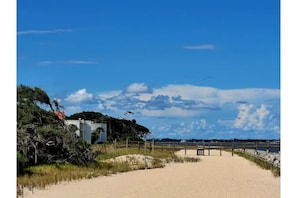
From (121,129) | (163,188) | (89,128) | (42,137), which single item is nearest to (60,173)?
(42,137)

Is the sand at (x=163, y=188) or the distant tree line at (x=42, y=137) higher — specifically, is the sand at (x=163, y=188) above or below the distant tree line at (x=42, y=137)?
below

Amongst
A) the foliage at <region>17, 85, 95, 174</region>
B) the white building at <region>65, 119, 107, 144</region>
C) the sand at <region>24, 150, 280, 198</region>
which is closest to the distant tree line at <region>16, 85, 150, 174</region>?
the foliage at <region>17, 85, 95, 174</region>

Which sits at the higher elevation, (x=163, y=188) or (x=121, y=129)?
(x=121, y=129)

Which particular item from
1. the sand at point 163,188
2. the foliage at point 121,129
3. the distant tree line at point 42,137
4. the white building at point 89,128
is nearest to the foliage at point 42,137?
the distant tree line at point 42,137

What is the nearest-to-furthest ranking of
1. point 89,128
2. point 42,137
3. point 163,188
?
1. point 163,188
2. point 42,137
3. point 89,128

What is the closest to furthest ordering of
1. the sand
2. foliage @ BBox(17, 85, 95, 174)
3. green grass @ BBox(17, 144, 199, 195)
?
the sand → green grass @ BBox(17, 144, 199, 195) → foliage @ BBox(17, 85, 95, 174)

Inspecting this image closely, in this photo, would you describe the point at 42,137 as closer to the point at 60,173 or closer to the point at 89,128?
the point at 60,173

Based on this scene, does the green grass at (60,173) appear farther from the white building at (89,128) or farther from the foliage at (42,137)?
the white building at (89,128)

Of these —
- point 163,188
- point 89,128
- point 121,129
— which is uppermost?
point 89,128

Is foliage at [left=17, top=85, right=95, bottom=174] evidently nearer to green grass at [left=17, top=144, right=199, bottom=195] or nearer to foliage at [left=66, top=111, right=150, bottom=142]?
green grass at [left=17, top=144, right=199, bottom=195]

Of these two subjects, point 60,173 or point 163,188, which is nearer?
point 163,188
